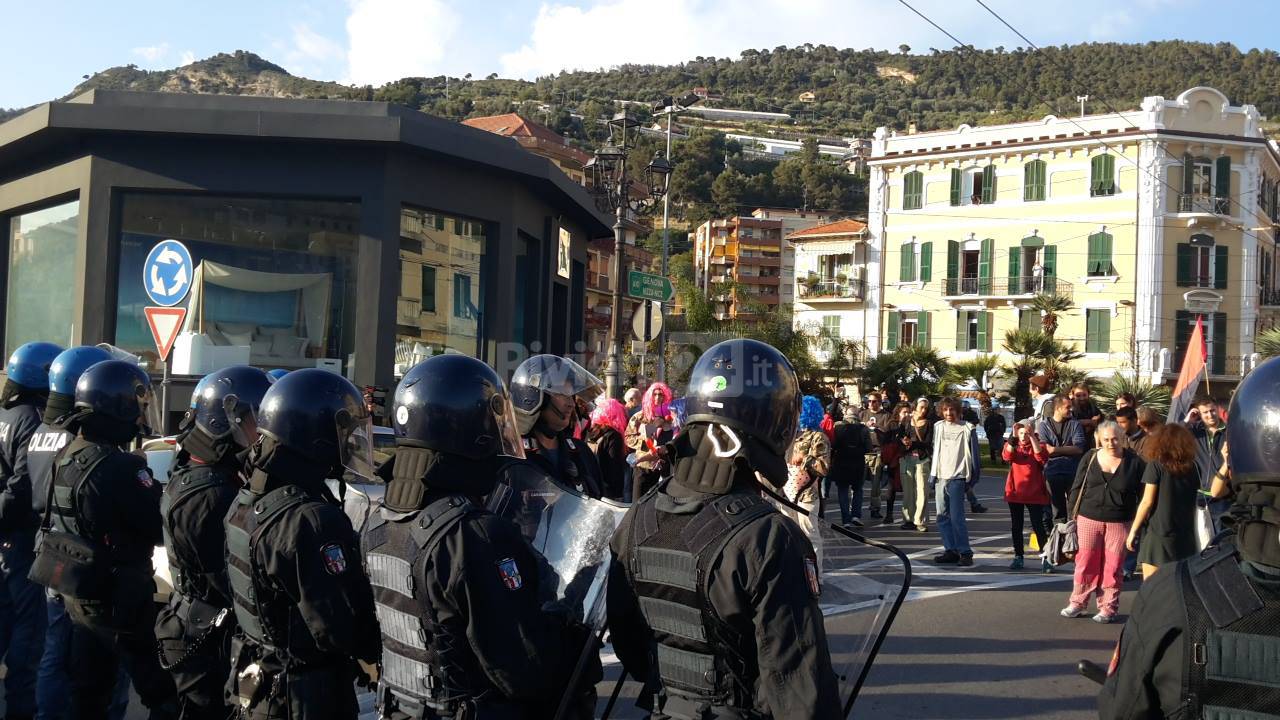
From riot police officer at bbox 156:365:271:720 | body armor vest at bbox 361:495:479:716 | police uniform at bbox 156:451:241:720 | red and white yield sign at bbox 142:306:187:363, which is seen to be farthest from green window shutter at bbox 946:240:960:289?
body armor vest at bbox 361:495:479:716

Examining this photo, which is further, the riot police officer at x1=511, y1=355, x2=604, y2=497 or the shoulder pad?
the riot police officer at x1=511, y1=355, x2=604, y2=497

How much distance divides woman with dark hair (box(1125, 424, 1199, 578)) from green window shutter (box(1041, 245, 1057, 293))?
38.9 metres

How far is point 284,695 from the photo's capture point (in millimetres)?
3600

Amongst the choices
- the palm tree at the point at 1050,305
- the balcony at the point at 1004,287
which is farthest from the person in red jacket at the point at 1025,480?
the balcony at the point at 1004,287

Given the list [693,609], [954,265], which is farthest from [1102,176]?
[693,609]

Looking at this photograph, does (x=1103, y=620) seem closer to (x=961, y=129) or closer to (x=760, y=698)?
(x=760, y=698)

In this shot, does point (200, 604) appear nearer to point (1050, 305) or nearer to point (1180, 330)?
point (1050, 305)

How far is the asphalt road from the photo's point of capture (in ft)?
21.5

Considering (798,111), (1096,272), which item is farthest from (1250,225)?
(798,111)

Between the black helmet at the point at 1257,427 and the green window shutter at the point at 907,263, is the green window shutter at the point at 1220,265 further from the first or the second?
the black helmet at the point at 1257,427

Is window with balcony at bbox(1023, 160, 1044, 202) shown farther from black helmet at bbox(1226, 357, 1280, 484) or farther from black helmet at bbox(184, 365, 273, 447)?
black helmet at bbox(1226, 357, 1280, 484)

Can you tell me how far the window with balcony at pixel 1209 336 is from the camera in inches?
1726

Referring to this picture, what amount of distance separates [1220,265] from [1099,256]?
4.74 metres

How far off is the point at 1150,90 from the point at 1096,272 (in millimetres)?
71021
